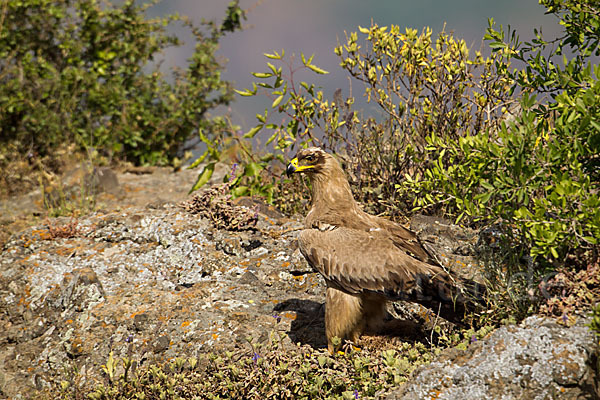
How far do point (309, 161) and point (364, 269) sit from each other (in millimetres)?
1350

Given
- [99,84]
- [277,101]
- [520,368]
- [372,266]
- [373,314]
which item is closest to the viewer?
[520,368]

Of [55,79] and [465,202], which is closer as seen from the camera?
[465,202]

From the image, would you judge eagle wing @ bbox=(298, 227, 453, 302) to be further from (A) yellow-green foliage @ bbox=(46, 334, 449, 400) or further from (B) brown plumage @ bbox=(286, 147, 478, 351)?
(A) yellow-green foliage @ bbox=(46, 334, 449, 400)

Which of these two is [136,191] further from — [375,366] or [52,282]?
[375,366]

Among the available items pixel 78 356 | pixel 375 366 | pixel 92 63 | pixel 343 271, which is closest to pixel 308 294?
pixel 343 271

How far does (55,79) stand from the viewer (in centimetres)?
1233

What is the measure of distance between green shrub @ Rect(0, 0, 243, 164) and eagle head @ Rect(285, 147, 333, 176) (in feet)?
27.6

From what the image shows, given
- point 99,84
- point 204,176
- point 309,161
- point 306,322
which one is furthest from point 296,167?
point 99,84

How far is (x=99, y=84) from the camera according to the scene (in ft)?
43.4

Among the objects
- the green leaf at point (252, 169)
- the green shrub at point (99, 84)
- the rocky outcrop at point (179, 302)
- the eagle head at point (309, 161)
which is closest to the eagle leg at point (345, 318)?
the rocky outcrop at point (179, 302)

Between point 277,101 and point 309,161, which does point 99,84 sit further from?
point 309,161

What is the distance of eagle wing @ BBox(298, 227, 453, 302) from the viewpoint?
4.47m

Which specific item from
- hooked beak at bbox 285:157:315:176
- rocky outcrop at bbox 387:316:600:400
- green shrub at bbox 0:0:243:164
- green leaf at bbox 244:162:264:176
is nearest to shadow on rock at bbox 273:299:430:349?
rocky outcrop at bbox 387:316:600:400

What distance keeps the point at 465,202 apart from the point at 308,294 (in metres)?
2.54
